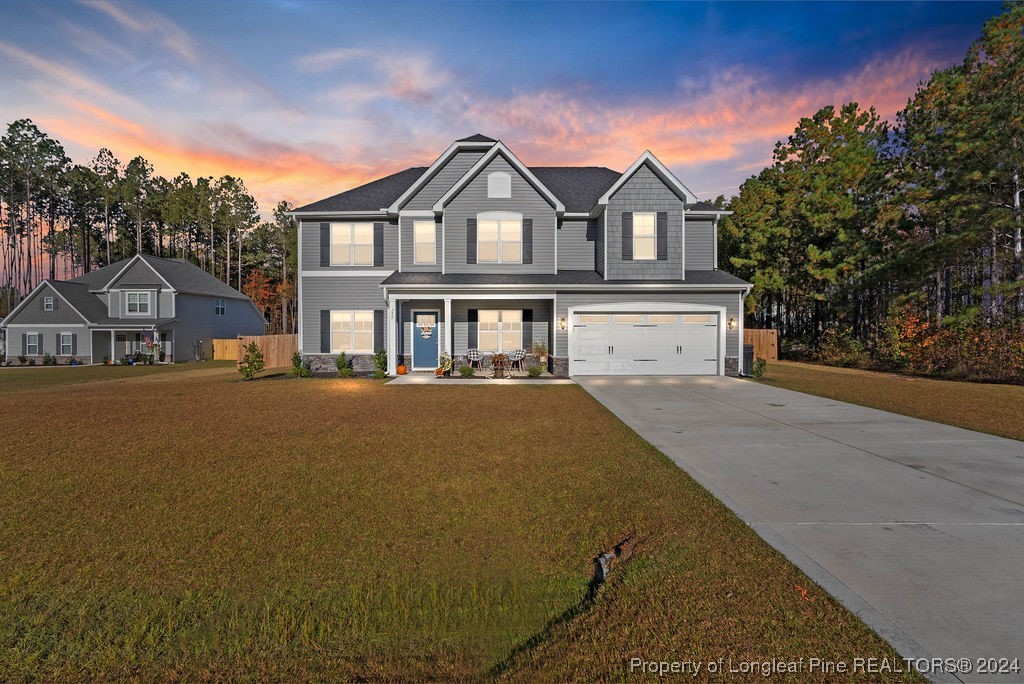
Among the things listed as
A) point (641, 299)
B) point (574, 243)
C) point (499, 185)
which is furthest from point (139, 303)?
point (641, 299)

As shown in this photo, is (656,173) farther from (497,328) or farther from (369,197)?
(369,197)

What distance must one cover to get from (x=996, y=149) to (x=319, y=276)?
94.6 feet

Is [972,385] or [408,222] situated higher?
[408,222]

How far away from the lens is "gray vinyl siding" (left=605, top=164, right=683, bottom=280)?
1836 centimetres

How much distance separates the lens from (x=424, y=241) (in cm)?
1966

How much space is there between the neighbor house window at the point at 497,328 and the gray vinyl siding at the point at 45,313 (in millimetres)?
30790

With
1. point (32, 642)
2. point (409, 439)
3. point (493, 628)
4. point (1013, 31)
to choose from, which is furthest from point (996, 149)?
point (32, 642)

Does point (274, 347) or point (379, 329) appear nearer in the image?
point (379, 329)

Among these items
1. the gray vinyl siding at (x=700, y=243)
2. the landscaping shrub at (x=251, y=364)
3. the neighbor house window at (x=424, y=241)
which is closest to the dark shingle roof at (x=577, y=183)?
the gray vinyl siding at (x=700, y=243)

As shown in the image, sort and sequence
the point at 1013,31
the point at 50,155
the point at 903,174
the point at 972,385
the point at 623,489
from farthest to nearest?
the point at 50,155 < the point at 903,174 < the point at 1013,31 < the point at 972,385 < the point at 623,489

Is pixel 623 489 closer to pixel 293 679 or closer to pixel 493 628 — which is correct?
pixel 493 628

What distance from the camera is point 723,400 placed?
12.4m

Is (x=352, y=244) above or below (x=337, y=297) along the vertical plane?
above

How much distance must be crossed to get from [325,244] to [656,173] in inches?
566
